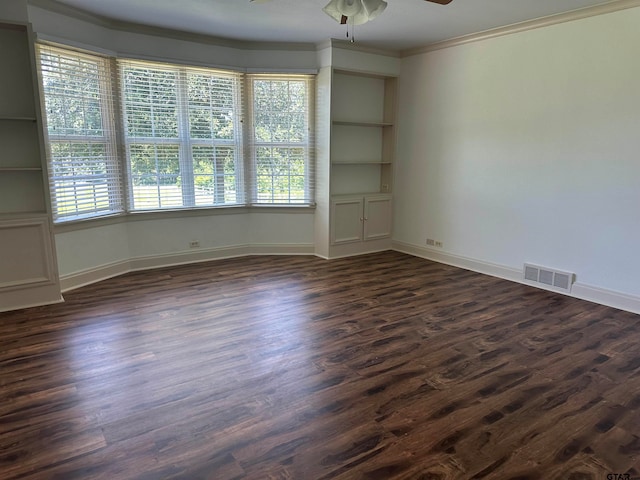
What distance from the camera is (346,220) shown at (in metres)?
5.88

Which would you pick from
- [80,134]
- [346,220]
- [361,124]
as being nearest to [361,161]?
[361,124]

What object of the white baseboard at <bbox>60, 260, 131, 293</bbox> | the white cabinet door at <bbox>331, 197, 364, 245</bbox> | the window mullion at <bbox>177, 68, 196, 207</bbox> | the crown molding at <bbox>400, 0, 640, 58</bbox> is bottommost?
the white baseboard at <bbox>60, 260, 131, 293</bbox>

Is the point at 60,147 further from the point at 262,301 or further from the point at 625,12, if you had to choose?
the point at 625,12

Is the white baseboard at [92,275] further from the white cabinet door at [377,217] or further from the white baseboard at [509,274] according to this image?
the white baseboard at [509,274]

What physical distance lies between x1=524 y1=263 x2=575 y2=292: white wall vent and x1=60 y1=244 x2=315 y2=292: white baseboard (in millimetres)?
2710

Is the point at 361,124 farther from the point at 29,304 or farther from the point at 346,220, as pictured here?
the point at 29,304

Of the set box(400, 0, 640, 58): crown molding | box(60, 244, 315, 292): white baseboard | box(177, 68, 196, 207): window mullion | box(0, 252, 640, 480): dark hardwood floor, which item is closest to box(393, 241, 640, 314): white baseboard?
box(0, 252, 640, 480): dark hardwood floor

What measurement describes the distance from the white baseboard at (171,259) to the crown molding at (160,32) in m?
2.52

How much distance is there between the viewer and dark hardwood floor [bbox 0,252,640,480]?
2047 mm

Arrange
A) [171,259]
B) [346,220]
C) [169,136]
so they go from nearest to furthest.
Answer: [169,136] → [171,259] → [346,220]

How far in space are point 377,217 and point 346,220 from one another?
1.80ft

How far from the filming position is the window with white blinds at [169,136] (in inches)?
171

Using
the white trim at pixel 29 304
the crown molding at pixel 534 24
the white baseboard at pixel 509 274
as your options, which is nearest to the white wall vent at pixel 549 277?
the white baseboard at pixel 509 274

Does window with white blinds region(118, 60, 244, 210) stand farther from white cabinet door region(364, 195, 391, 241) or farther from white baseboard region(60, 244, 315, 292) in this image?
white cabinet door region(364, 195, 391, 241)
